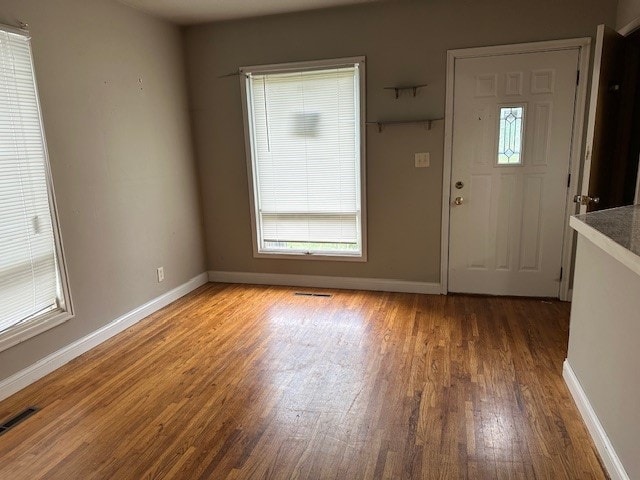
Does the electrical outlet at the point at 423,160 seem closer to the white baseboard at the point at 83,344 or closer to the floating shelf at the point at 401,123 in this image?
the floating shelf at the point at 401,123

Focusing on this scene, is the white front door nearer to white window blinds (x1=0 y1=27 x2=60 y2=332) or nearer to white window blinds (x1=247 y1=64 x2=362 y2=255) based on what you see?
white window blinds (x1=247 y1=64 x2=362 y2=255)

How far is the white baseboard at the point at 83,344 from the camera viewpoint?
96.0 inches

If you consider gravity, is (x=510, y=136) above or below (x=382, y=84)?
below

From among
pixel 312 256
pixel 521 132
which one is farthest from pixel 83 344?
pixel 521 132

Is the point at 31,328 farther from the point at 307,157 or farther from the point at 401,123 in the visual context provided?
the point at 401,123

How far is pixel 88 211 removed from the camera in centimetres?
292

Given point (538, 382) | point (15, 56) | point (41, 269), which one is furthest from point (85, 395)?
point (538, 382)

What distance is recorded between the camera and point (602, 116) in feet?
8.25

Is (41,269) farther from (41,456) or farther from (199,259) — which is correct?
(199,259)

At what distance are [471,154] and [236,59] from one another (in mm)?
2277

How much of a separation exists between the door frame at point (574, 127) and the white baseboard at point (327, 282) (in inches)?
11.1

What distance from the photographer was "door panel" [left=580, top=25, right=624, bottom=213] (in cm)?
243

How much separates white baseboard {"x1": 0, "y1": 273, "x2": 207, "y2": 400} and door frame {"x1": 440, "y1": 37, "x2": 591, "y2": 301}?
2495 mm

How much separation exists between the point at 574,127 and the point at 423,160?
1162mm
